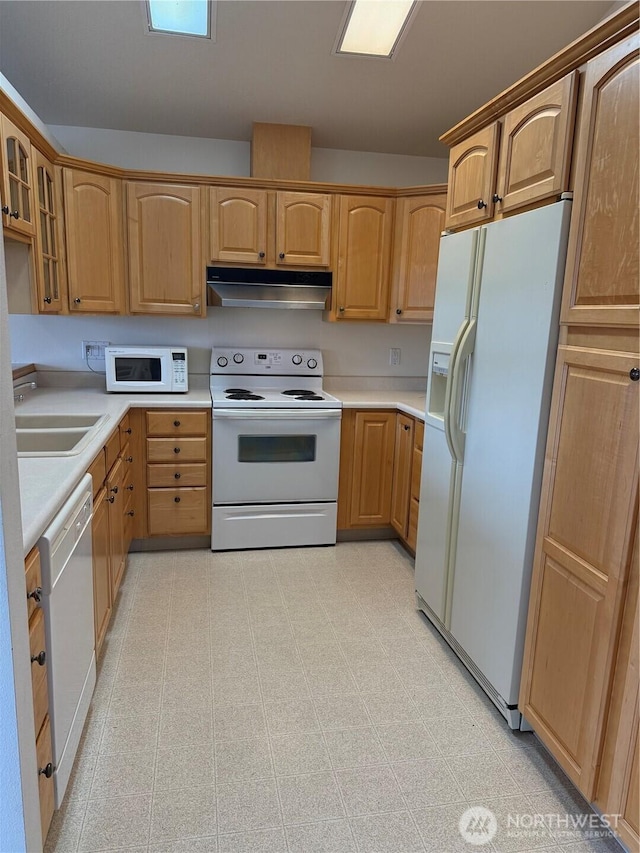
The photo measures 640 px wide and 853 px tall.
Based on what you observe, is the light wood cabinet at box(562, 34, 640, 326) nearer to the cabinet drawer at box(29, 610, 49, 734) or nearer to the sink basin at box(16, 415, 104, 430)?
the cabinet drawer at box(29, 610, 49, 734)

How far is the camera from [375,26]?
228 centimetres

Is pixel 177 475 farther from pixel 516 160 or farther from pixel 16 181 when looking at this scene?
pixel 516 160

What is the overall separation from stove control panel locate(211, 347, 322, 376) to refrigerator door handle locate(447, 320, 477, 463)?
5.79 ft

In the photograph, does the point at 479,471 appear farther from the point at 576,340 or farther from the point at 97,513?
the point at 97,513

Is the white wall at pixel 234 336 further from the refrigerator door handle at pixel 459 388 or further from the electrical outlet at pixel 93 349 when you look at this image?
the refrigerator door handle at pixel 459 388

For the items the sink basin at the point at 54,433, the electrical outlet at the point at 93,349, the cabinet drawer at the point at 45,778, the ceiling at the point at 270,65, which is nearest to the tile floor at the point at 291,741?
the cabinet drawer at the point at 45,778

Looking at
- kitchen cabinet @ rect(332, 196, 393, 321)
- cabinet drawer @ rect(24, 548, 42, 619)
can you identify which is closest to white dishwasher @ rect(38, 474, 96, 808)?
cabinet drawer @ rect(24, 548, 42, 619)

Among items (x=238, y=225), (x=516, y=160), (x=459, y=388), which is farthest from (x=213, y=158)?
(x=459, y=388)

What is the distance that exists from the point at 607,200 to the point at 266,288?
2.23 m

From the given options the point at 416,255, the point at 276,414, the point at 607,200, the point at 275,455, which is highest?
the point at 416,255

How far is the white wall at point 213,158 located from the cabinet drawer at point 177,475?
6.01 feet

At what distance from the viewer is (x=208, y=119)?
10.5ft

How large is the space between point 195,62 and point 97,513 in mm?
2083

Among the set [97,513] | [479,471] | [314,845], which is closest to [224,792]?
[314,845]
